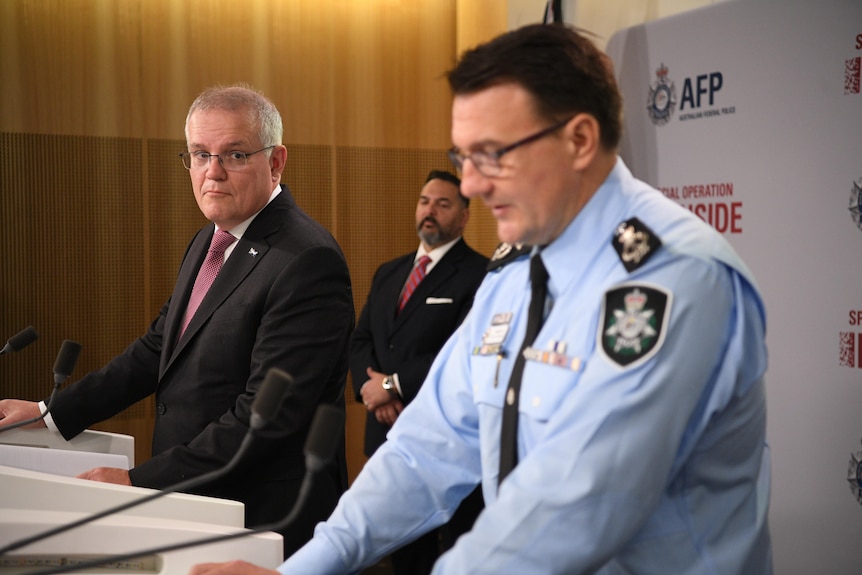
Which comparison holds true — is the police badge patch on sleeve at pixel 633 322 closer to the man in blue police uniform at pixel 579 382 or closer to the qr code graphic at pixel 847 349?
the man in blue police uniform at pixel 579 382

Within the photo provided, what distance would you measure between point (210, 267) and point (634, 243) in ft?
4.86

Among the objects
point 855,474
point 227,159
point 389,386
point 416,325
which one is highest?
point 227,159

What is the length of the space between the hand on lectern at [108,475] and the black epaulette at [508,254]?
3.07ft

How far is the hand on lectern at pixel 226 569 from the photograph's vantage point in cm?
134

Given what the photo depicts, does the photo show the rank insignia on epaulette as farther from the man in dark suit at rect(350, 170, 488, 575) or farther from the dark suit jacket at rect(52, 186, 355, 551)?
the man in dark suit at rect(350, 170, 488, 575)

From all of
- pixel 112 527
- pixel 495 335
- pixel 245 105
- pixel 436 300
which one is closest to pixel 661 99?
pixel 436 300

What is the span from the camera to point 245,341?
2.23m

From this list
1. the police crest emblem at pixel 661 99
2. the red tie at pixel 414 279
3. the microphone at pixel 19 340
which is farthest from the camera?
the red tie at pixel 414 279

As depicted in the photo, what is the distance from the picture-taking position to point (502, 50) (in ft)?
4.46

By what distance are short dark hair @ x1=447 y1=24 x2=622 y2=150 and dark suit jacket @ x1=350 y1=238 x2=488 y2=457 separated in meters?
2.61

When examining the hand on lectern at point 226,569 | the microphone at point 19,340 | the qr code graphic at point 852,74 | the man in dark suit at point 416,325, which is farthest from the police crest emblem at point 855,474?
the microphone at point 19,340

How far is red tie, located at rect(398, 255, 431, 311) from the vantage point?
4.19 metres

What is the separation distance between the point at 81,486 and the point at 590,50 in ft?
3.76

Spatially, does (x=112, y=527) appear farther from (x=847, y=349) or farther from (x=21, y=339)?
(x=847, y=349)
